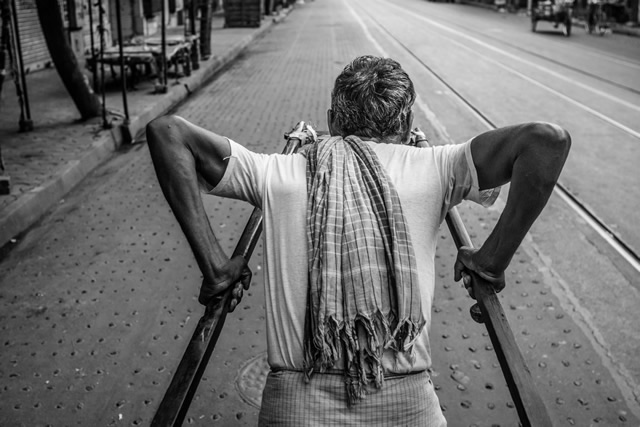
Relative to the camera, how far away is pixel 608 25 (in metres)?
30.1

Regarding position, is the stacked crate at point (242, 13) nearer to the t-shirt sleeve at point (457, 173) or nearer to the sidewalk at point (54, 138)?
the sidewalk at point (54, 138)

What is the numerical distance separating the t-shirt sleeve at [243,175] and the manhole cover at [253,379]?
1.67m

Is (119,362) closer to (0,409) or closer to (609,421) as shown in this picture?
(0,409)

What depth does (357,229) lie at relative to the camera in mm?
1764

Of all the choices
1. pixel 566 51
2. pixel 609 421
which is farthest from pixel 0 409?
pixel 566 51

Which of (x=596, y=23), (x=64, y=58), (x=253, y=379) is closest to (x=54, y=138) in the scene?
(x=64, y=58)

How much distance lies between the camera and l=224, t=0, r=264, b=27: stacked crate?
85.4 feet

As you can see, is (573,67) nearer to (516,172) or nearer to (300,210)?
(516,172)

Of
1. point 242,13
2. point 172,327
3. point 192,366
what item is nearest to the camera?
point 192,366

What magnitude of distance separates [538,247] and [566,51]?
631 inches

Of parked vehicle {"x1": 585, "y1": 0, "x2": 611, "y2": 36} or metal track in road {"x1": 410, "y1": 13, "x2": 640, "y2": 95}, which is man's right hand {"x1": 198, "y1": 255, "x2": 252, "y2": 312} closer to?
metal track in road {"x1": 410, "y1": 13, "x2": 640, "y2": 95}

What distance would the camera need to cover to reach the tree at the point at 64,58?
A: 345 inches

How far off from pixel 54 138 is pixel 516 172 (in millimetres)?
7595

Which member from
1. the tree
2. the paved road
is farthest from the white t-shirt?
the tree
